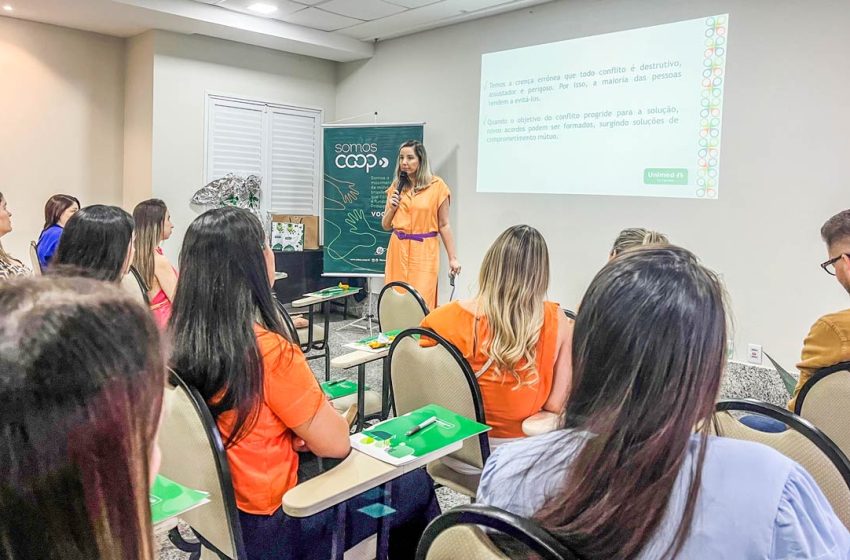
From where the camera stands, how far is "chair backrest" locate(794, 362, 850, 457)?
60.3 inches

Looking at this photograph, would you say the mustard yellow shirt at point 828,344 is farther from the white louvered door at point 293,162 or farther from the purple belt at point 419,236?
the white louvered door at point 293,162

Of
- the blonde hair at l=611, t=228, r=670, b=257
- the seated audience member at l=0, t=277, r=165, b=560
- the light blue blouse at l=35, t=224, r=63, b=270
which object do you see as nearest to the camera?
the seated audience member at l=0, t=277, r=165, b=560

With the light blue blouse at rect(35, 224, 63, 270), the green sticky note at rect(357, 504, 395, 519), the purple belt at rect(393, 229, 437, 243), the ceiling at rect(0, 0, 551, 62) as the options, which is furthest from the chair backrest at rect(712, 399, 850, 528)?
the ceiling at rect(0, 0, 551, 62)

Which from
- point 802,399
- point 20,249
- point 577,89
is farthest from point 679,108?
point 20,249

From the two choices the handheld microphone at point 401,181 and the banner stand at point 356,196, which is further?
the banner stand at point 356,196

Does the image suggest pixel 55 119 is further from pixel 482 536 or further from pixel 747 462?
pixel 747 462

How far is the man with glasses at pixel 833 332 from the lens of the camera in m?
1.72

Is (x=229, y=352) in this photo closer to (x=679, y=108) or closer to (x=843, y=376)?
(x=843, y=376)

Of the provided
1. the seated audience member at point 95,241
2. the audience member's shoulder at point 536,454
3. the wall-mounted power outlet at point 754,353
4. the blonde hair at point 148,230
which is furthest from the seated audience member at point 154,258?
the wall-mounted power outlet at point 754,353

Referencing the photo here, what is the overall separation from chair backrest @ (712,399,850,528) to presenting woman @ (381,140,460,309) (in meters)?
3.36

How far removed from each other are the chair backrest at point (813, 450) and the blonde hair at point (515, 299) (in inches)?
26.4

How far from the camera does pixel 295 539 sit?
1.48m

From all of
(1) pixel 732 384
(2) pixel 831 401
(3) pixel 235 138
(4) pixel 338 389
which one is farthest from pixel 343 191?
(2) pixel 831 401

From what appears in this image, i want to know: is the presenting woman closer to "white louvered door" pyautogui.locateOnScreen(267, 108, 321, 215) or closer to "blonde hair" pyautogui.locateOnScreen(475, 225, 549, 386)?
"white louvered door" pyautogui.locateOnScreen(267, 108, 321, 215)
